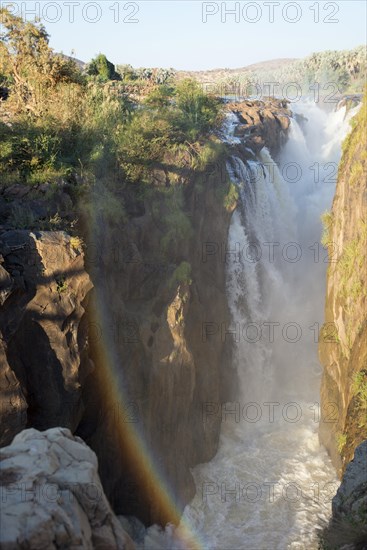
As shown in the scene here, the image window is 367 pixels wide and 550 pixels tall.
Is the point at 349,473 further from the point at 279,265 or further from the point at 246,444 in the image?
the point at 279,265

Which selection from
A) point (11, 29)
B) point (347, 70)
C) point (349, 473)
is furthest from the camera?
point (347, 70)

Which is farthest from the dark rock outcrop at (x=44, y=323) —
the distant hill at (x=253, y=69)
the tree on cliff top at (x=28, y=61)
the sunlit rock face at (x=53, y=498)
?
the distant hill at (x=253, y=69)

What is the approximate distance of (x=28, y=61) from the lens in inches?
625

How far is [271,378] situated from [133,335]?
8.51m

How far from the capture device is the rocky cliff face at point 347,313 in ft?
38.8

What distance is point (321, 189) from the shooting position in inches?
1018

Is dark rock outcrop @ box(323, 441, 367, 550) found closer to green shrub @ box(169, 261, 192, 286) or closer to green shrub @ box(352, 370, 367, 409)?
green shrub @ box(352, 370, 367, 409)

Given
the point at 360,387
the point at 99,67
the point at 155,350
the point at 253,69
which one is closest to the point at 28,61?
the point at 155,350

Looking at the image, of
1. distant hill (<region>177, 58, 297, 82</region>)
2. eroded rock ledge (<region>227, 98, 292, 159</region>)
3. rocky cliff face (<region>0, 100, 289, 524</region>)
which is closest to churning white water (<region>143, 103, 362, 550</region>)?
eroded rock ledge (<region>227, 98, 292, 159</region>)

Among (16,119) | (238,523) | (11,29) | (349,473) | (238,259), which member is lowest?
(238,523)

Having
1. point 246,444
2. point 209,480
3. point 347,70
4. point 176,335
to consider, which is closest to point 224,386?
point 246,444

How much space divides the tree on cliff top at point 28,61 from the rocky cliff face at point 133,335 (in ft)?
15.1

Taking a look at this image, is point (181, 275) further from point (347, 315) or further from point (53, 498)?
point (53, 498)

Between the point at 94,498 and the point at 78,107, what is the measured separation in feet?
42.6
